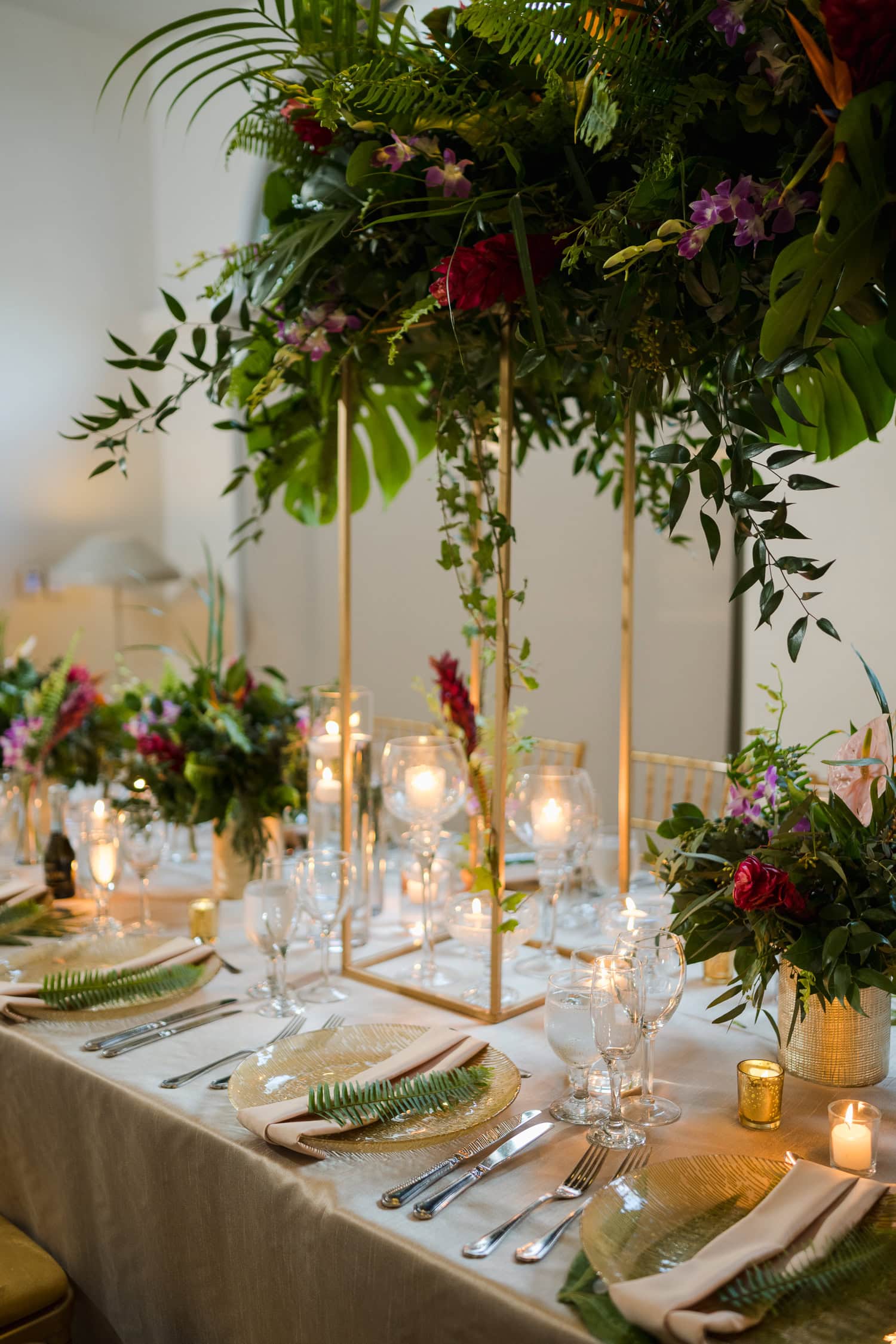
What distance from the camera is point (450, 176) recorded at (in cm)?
126

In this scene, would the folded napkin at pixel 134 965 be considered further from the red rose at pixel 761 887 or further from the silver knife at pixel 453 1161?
the red rose at pixel 761 887

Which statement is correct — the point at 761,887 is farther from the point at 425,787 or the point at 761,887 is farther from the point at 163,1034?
the point at 163,1034

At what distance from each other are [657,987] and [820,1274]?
299mm

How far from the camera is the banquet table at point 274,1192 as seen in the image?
0.92 m

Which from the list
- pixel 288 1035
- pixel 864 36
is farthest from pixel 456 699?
pixel 864 36

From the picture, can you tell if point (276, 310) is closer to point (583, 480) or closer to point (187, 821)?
point (187, 821)

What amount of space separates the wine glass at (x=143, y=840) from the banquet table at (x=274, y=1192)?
0.96 feet

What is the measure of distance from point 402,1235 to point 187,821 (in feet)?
3.50

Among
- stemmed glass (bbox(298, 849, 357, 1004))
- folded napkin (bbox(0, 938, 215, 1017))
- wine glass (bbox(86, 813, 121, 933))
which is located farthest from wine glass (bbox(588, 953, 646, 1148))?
wine glass (bbox(86, 813, 121, 933))

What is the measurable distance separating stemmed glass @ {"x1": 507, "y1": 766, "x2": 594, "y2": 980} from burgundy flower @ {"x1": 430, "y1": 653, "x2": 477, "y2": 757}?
13 centimetres

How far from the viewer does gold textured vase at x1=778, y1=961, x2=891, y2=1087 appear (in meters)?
1.20

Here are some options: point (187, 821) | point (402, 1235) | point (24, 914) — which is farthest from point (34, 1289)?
point (187, 821)

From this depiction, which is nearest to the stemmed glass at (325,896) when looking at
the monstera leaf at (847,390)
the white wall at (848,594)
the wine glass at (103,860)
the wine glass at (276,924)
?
the wine glass at (276,924)

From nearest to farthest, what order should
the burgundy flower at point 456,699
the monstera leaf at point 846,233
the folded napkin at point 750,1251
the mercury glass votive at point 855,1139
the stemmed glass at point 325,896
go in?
the folded napkin at point 750,1251 → the monstera leaf at point 846,233 → the mercury glass votive at point 855,1139 → the stemmed glass at point 325,896 → the burgundy flower at point 456,699
